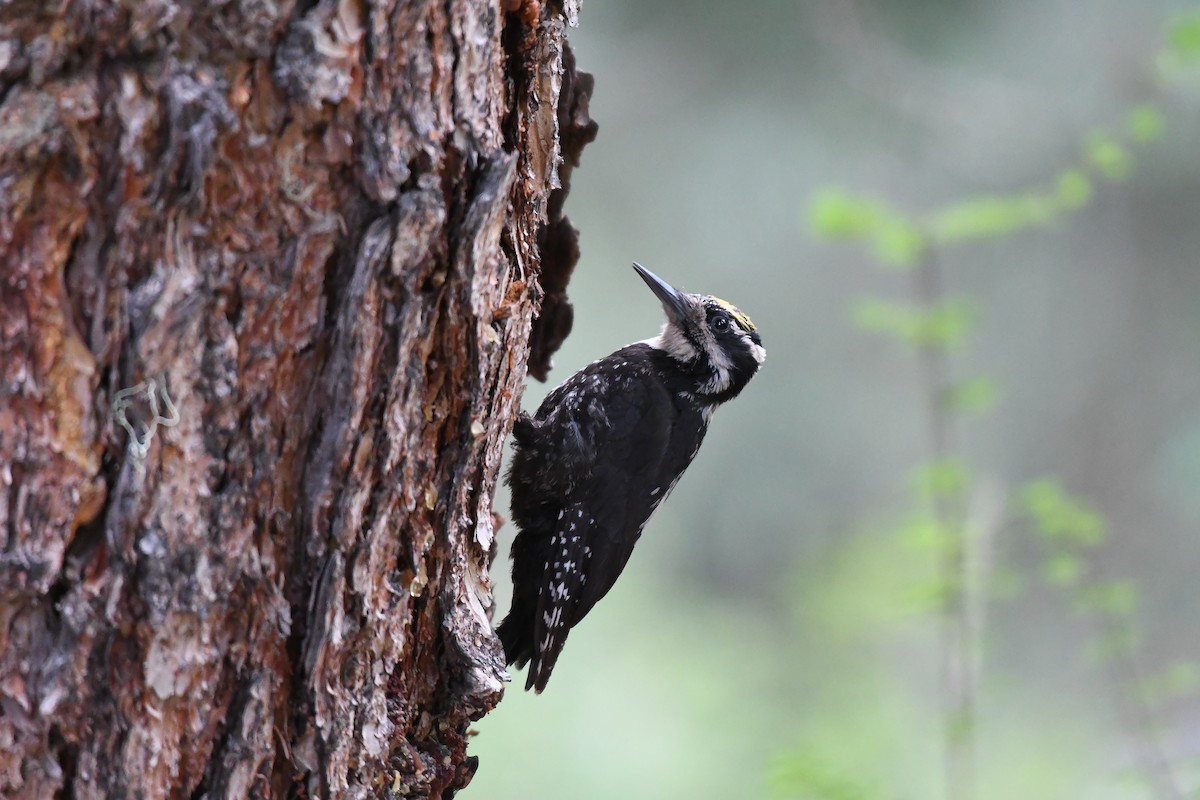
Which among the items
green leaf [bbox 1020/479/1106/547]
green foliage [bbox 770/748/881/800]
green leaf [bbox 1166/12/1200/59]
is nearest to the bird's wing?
green foliage [bbox 770/748/881/800]

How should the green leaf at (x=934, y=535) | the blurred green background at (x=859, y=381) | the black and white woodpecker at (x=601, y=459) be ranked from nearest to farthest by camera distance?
1. the black and white woodpecker at (x=601, y=459)
2. the green leaf at (x=934, y=535)
3. the blurred green background at (x=859, y=381)

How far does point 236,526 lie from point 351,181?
0.54m

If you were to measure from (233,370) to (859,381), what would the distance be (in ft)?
29.7

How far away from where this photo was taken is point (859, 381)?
398 inches

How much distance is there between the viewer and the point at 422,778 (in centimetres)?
196

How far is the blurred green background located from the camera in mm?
6965

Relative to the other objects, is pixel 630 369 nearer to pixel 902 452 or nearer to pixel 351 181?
pixel 351 181

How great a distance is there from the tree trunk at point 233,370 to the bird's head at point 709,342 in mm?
1976

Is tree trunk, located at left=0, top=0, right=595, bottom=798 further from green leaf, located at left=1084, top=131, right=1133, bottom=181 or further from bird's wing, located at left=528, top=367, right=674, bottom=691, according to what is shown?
green leaf, located at left=1084, top=131, right=1133, bottom=181

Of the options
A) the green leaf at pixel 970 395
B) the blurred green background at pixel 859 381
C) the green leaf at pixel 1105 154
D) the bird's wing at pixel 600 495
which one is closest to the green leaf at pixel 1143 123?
the green leaf at pixel 1105 154

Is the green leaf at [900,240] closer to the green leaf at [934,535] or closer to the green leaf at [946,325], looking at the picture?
the green leaf at [946,325]

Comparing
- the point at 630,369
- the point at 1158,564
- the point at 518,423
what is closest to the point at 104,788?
the point at 518,423

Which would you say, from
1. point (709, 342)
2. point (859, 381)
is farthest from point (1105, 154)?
point (859, 381)

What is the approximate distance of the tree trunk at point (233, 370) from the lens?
140cm
